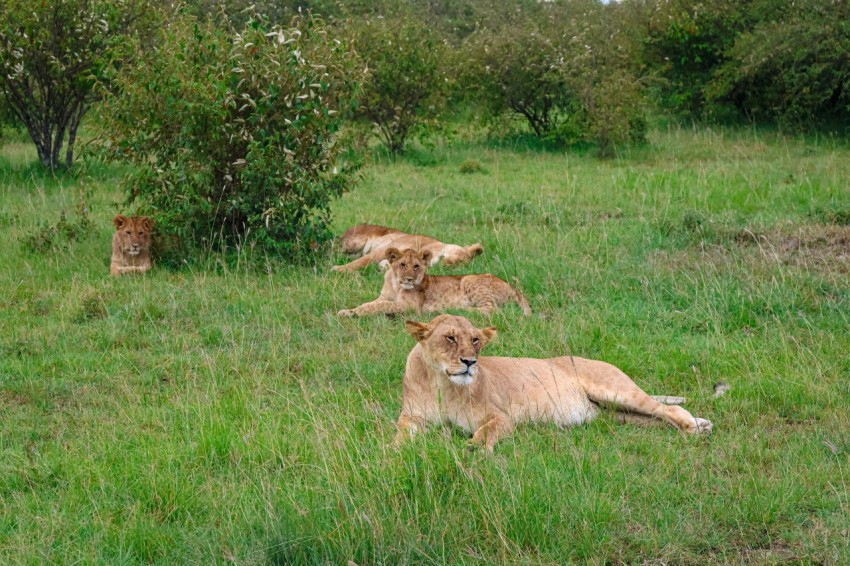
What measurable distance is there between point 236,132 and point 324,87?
0.91 m

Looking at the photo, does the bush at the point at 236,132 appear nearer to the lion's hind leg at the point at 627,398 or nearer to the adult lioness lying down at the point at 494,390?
the adult lioness lying down at the point at 494,390

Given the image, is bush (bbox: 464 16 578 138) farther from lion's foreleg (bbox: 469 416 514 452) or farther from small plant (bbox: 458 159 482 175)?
lion's foreleg (bbox: 469 416 514 452)

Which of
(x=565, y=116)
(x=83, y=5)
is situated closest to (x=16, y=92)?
(x=83, y=5)

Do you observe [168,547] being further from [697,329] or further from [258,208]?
[258,208]

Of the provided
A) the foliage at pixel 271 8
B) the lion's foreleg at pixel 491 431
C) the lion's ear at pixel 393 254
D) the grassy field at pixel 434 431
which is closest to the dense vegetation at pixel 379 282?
the grassy field at pixel 434 431

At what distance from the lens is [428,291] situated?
831 centimetres

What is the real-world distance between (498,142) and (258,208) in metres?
9.29

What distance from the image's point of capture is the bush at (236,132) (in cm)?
922

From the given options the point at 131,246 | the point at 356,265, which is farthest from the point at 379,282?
the point at 131,246

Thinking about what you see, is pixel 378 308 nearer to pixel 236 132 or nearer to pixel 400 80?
pixel 236 132

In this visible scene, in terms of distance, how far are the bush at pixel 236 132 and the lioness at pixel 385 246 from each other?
0.45m

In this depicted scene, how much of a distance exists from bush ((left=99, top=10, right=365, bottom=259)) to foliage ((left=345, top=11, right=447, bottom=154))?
7.05m

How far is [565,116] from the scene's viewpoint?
63.7 ft

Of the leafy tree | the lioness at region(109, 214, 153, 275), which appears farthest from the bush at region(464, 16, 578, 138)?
the lioness at region(109, 214, 153, 275)
